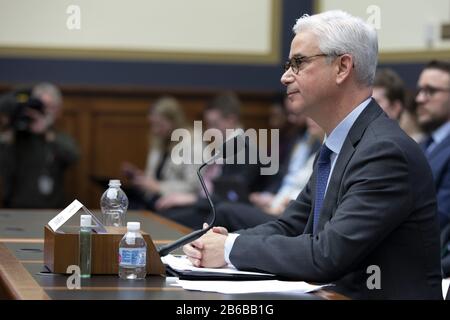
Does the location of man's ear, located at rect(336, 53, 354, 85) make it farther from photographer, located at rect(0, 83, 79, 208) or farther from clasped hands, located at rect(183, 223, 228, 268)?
photographer, located at rect(0, 83, 79, 208)

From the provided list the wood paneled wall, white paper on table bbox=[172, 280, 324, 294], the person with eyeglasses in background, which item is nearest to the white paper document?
white paper on table bbox=[172, 280, 324, 294]

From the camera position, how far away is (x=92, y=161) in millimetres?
7977

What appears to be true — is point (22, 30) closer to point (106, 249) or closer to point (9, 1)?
point (9, 1)

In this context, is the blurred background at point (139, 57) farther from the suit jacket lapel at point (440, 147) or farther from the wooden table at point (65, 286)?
the wooden table at point (65, 286)

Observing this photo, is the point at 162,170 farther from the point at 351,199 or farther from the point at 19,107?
the point at 351,199

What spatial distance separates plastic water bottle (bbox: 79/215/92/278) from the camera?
Answer: 7.77ft

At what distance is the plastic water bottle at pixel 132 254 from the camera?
2316 mm

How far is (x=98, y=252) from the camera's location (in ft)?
7.86

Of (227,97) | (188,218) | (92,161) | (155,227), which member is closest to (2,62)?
(92,161)

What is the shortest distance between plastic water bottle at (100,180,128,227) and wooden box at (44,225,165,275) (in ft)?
1.19

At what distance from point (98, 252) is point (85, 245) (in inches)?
1.7

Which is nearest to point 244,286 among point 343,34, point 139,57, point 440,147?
point 343,34

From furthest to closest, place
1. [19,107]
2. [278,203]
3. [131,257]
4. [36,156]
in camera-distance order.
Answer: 1. [36,156]
2. [19,107]
3. [278,203]
4. [131,257]

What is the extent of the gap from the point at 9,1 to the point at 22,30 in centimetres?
25
